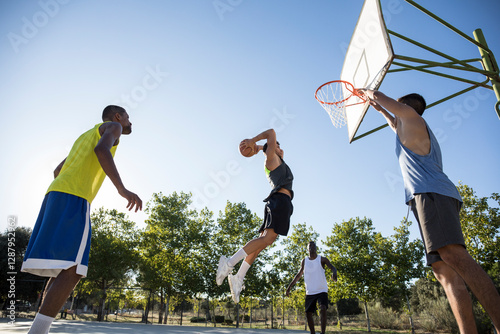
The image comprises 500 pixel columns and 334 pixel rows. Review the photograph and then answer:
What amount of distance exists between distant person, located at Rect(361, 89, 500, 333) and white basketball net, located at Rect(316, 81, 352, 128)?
3411 millimetres

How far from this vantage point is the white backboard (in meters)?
4.90

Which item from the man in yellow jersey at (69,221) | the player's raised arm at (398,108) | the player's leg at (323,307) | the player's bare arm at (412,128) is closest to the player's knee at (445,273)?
the player's bare arm at (412,128)

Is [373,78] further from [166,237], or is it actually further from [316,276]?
[166,237]

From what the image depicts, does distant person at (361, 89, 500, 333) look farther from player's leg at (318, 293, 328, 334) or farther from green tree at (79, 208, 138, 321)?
green tree at (79, 208, 138, 321)

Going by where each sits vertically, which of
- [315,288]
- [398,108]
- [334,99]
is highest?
[334,99]

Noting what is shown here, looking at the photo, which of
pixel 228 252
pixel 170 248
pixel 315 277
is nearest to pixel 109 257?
pixel 170 248

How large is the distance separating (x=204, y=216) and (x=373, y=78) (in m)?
24.9

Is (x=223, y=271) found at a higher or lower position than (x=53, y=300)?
higher

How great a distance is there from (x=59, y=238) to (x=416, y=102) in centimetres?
390

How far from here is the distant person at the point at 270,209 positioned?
4.07 metres

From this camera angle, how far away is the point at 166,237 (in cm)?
2705

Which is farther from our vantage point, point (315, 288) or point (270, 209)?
point (315, 288)

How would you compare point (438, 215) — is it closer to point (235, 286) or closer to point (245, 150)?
point (245, 150)

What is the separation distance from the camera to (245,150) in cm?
442
